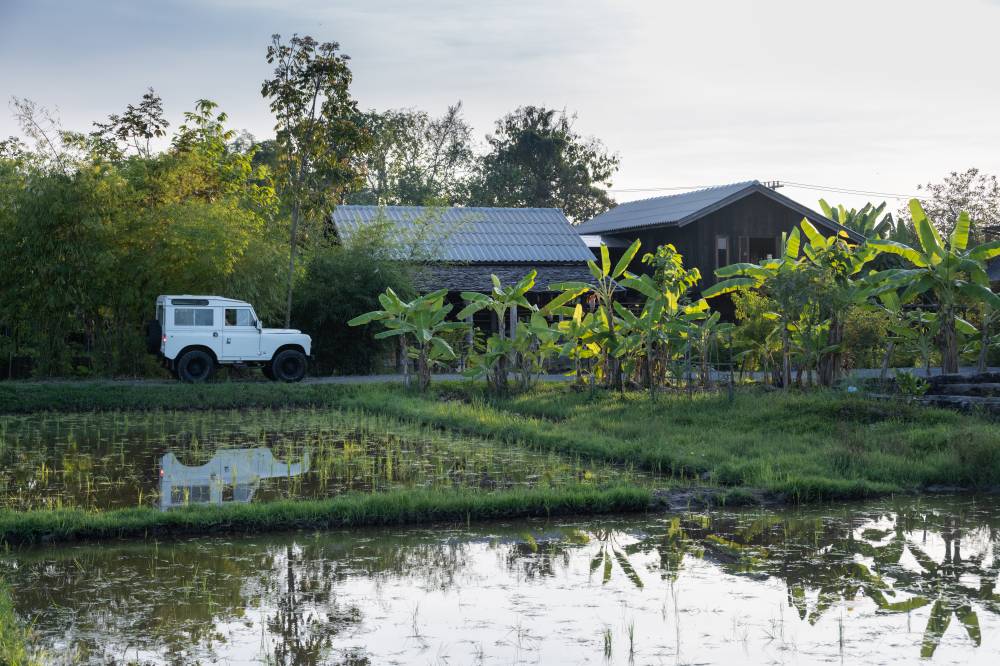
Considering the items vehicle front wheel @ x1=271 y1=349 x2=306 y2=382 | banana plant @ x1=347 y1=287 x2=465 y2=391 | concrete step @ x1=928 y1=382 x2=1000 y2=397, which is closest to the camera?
concrete step @ x1=928 y1=382 x2=1000 y2=397

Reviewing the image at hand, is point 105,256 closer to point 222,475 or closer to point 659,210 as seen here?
point 222,475

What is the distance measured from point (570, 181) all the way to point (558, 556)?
150 feet

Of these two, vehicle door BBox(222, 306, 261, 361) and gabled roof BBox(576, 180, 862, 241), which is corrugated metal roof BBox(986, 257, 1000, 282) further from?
vehicle door BBox(222, 306, 261, 361)

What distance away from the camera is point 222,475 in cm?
1217

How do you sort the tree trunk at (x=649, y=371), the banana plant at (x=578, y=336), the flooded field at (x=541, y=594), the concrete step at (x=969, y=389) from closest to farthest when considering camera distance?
the flooded field at (x=541, y=594)
the concrete step at (x=969, y=389)
the tree trunk at (x=649, y=371)
the banana plant at (x=578, y=336)

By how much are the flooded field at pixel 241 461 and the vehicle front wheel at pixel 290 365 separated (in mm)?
4605

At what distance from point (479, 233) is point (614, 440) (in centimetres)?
1857

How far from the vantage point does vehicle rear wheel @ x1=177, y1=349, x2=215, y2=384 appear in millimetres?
21858

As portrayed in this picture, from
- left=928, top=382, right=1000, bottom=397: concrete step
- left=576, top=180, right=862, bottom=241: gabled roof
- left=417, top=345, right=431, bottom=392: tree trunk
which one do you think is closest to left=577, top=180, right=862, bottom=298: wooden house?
left=576, top=180, right=862, bottom=241: gabled roof

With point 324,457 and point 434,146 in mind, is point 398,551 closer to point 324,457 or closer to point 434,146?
point 324,457

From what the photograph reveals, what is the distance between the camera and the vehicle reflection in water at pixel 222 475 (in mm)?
10742

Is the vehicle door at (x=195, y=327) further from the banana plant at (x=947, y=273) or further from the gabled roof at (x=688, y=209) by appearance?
the gabled roof at (x=688, y=209)

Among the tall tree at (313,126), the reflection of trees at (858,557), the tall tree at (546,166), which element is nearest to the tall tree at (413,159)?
the tall tree at (546,166)

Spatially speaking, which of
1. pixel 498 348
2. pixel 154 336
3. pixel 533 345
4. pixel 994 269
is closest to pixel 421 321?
pixel 498 348
